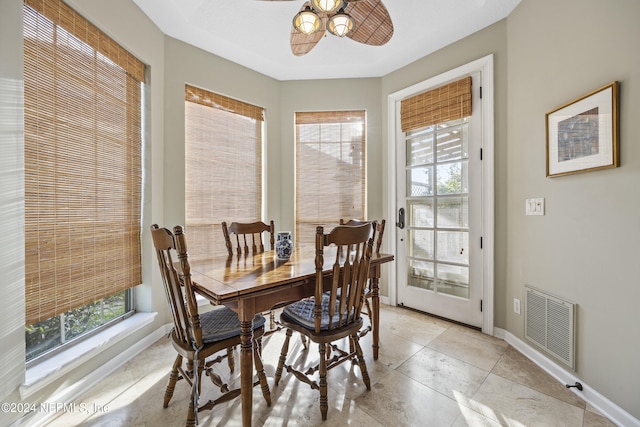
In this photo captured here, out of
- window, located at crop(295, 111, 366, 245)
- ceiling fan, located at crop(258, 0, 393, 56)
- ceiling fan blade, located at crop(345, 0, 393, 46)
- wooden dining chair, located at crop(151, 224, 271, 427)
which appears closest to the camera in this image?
wooden dining chair, located at crop(151, 224, 271, 427)

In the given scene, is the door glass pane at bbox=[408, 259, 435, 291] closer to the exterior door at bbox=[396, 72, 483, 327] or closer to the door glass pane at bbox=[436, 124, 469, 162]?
the exterior door at bbox=[396, 72, 483, 327]

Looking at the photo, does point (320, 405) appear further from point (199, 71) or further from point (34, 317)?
point (199, 71)

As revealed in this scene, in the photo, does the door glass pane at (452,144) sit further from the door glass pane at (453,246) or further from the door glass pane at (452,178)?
the door glass pane at (453,246)

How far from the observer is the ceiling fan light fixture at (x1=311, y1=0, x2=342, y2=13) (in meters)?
1.55

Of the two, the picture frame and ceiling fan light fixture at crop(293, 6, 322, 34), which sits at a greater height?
ceiling fan light fixture at crop(293, 6, 322, 34)

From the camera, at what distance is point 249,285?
1.34m

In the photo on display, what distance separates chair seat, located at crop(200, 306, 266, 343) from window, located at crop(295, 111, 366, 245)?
68.4 inches

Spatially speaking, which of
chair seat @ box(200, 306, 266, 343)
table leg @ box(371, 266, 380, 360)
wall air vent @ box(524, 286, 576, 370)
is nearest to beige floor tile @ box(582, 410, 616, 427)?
wall air vent @ box(524, 286, 576, 370)

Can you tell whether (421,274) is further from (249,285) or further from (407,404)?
(249,285)

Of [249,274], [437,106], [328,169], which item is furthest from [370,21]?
[249,274]

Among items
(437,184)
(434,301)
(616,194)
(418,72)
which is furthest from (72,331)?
(418,72)

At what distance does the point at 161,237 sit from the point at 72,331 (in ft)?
3.95

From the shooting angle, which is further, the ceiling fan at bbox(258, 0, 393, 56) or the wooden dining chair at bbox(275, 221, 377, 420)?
the ceiling fan at bbox(258, 0, 393, 56)

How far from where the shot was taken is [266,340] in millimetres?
2352
